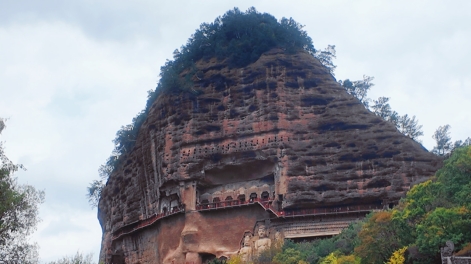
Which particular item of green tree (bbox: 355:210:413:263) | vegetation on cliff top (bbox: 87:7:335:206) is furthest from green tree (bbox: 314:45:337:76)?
green tree (bbox: 355:210:413:263)

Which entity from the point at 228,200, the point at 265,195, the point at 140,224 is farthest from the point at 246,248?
the point at 140,224

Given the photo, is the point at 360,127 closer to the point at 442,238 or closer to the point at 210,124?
the point at 210,124

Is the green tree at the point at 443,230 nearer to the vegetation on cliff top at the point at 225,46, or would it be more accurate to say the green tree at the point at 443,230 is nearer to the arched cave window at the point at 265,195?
the arched cave window at the point at 265,195

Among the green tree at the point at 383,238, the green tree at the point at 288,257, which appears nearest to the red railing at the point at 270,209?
the green tree at the point at 288,257

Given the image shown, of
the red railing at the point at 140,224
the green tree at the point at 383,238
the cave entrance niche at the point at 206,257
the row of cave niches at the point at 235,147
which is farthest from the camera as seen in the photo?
the red railing at the point at 140,224

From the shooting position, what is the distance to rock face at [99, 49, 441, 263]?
125ft

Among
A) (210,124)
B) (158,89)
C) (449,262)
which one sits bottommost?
(449,262)

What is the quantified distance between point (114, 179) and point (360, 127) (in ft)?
63.4

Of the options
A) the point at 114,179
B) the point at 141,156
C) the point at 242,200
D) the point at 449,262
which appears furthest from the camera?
the point at 114,179

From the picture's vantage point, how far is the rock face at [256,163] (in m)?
38.2

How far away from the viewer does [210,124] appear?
43562mm

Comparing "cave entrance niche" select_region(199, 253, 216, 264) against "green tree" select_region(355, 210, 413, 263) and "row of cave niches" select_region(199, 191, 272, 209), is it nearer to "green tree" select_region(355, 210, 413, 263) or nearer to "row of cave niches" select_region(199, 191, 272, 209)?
"row of cave niches" select_region(199, 191, 272, 209)

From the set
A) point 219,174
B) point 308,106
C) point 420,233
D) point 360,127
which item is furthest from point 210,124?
point 420,233

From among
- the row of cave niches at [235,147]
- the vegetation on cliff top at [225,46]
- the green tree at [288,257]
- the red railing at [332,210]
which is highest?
the vegetation on cliff top at [225,46]
